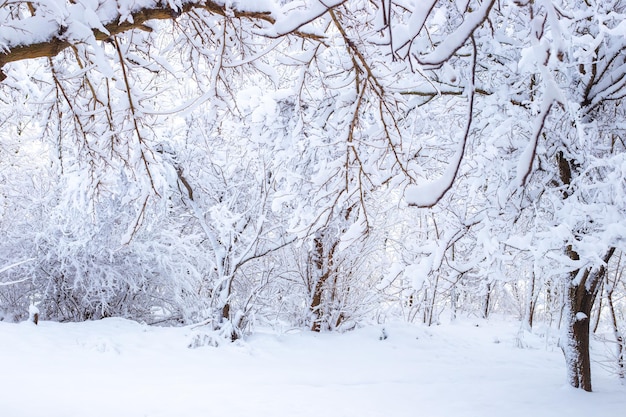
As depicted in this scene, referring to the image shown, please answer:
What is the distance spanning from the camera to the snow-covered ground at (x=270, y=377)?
3875 mm

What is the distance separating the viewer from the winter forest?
2553 millimetres

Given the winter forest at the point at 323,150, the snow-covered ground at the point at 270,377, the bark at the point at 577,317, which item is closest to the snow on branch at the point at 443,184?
the winter forest at the point at 323,150

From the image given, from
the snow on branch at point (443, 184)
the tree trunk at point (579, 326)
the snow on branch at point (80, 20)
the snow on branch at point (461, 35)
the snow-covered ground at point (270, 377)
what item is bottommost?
the snow-covered ground at point (270, 377)

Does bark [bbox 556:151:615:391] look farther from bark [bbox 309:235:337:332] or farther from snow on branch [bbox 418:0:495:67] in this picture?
snow on branch [bbox 418:0:495:67]

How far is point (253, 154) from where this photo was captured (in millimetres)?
6633

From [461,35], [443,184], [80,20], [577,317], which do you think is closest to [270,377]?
[577,317]

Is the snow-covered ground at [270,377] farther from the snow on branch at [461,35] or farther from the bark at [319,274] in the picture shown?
the snow on branch at [461,35]

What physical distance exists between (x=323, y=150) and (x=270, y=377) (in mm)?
2543

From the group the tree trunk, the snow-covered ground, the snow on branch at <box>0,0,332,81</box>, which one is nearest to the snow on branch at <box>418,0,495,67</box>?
the snow on branch at <box>0,0,332,81</box>

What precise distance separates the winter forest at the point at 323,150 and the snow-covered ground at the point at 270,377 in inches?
21.4

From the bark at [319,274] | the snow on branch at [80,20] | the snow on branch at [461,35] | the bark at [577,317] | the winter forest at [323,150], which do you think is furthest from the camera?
the bark at [319,274]

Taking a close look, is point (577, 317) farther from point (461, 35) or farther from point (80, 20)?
point (80, 20)

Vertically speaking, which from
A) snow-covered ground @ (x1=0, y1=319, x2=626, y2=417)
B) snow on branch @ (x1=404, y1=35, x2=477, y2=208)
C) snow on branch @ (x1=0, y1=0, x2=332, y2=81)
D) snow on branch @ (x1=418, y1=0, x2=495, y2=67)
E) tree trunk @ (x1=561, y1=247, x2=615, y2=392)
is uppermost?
snow on branch @ (x1=0, y1=0, x2=332, y2=81)

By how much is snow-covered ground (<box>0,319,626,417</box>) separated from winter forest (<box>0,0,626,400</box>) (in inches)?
21.4
